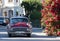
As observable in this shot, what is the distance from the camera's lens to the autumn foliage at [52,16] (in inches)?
987

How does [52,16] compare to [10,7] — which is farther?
[10,7]

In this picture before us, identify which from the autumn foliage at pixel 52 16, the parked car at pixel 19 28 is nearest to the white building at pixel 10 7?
the autumn foliage at pixel 52 16

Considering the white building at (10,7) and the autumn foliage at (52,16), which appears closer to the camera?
the autumn foliage at (52,16)

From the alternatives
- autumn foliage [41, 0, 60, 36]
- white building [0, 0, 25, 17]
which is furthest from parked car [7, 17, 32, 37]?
white building [0, 0, 25, 17]

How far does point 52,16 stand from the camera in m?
25.4

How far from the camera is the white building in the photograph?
221 feet

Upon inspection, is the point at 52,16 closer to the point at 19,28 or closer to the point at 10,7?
the point at 19,28

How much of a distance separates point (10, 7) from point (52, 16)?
144 ft

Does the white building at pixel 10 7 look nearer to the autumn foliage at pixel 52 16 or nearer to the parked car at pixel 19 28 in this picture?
the autumn foliage at pixel 52 16

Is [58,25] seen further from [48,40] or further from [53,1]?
[48,40]

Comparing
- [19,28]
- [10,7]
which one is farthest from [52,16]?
[10,7]

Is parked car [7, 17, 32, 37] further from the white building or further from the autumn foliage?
the white building

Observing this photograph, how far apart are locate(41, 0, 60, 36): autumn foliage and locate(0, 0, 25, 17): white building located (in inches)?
1596

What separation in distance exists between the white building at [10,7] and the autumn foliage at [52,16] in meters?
40.5
